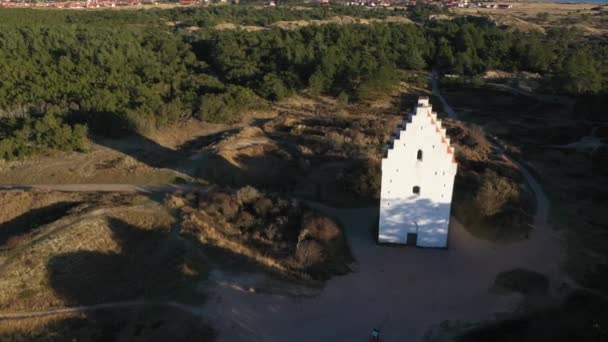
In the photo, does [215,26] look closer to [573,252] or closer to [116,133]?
[116,133]

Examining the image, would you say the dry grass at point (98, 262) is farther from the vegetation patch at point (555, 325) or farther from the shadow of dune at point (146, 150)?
the vegetation patch at point (555, 325)

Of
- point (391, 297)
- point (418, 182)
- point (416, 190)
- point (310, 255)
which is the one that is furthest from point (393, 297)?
point (418, 182)

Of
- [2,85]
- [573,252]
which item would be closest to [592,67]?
[573,252]

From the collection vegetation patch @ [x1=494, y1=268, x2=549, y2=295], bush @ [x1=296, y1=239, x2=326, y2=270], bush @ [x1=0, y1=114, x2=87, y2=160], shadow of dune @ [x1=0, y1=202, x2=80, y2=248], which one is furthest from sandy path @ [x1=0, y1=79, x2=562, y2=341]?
bush @ [x1=0, y1=114, x2=87, y2=160]

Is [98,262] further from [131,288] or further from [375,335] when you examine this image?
[375,335]

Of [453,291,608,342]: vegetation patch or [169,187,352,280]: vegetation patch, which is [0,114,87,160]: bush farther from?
[453,291,608,342]: vegetation patch

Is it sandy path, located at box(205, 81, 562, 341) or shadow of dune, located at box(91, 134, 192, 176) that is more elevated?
shadow of dune, located at box(91, 134, 192, 176)
